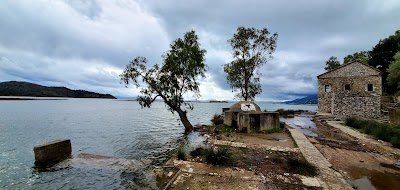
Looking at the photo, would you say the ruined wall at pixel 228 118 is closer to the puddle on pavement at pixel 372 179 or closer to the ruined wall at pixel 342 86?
the puddle on pavement at pixel 372 179

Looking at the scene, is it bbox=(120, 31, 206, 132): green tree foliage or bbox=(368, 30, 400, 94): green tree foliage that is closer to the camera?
bbox=(120, 31, 206, 132): green tree foliage

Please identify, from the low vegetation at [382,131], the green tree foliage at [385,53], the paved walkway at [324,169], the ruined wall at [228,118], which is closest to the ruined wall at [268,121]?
the ruined wall at [228,118]

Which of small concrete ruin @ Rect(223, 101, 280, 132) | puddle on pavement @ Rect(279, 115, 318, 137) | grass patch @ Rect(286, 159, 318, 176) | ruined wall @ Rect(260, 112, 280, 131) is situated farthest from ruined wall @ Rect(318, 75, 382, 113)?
grass patch @ Rect(286, 159, 318, 176)

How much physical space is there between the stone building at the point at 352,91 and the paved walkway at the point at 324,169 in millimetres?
22421

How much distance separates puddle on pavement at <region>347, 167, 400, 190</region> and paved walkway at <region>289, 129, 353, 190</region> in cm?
49

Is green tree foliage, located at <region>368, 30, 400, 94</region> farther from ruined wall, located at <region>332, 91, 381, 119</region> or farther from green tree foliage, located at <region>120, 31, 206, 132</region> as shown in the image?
green tree foliage, located at <region>120, 31, 206, 132</region>

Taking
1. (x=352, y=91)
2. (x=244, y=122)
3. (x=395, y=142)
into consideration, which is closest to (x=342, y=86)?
(x=352, y=91)

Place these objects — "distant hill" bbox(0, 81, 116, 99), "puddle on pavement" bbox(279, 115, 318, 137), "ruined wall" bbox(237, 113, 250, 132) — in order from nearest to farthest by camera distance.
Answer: "ruined wall" bbox(237, 113, 250, 132) < "puddle on pavement" bbox(279, 115, 318, 137) < "distant hill" bbox(0, 81, 116, 99)

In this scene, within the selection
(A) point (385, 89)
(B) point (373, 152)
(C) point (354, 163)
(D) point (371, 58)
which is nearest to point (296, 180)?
(C) point (354, 163)

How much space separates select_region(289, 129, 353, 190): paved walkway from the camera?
8294mm

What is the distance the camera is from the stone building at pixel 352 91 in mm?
31141

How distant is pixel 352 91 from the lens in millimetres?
32438

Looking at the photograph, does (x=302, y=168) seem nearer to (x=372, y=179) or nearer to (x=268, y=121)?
(x=372, y=179)

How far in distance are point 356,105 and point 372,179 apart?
88.7ft
